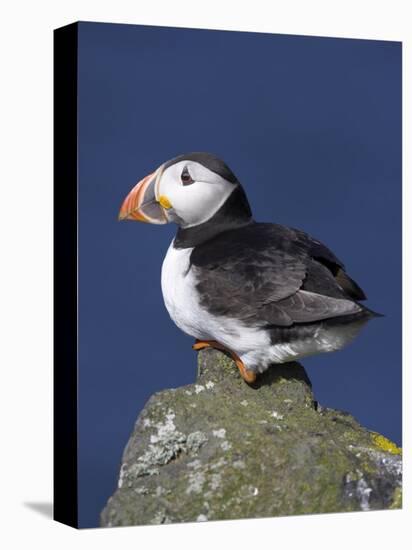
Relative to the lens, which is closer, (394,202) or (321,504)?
(321,504)

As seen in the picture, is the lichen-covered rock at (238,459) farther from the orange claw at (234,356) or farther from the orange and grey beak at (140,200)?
the orange and grey beak at (140,200)

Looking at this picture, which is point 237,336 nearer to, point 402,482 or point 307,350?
point 307,350

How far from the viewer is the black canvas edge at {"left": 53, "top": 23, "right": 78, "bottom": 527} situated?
10.6m

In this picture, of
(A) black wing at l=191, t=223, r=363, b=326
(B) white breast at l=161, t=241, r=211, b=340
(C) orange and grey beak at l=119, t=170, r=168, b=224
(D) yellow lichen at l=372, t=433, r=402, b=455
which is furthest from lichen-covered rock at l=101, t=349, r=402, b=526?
(C) orange and grey beak at l=119, t=170, r=168, b=224

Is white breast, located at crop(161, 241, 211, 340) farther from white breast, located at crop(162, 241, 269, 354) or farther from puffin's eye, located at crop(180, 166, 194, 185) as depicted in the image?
puffin's eye, located at crop(180, 166, 194, 185)

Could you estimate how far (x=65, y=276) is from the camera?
10.7m

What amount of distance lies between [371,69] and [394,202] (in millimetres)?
1082

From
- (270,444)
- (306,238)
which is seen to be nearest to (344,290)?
(306,238)

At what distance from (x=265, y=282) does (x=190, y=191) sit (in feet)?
3.00

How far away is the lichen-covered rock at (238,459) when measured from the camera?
10602 mm

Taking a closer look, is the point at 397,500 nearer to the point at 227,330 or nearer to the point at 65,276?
the point at 227,330

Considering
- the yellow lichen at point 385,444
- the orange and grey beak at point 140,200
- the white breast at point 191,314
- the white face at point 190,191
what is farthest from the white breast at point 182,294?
the yellow lichen at point 385,444

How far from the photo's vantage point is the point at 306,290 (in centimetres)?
1092

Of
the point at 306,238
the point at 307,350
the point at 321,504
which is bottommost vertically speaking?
the point at 321,504
